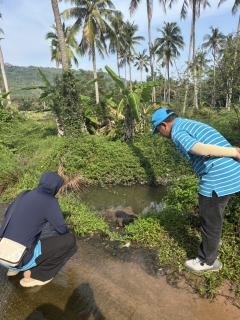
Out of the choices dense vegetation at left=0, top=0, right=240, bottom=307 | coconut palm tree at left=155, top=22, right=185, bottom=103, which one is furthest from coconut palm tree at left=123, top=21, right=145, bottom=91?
dense vegetation at left=0, top=0, right=240, bottom=307

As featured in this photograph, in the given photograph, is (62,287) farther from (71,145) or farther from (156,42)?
(156,42)

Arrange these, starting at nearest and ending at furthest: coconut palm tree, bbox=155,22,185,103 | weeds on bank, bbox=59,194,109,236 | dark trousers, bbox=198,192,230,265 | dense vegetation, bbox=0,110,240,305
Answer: dark trousers, bbox=198,192,230,265, dense vegetation, bbox=0,110,240,305, weeds on bank, bbox=59,194,109,236, coconut palm tree, bbox=155,22,185,103

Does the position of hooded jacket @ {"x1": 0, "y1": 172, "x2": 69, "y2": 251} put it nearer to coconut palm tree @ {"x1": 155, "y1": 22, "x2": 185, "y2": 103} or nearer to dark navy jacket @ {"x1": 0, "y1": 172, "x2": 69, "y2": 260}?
dark navy jacket @ {"x1": 0, "y1": 172, "x2": 69, "y2": 260}

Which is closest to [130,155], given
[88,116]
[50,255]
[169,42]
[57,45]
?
[88,116]

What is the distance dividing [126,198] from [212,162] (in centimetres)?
508

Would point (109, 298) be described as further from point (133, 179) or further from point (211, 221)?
point (133, 179)

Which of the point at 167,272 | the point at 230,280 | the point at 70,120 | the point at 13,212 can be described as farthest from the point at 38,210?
the point at 70,120

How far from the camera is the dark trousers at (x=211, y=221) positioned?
237 cm

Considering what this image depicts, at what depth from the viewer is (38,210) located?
251cm

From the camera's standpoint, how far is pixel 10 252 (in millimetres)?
2410

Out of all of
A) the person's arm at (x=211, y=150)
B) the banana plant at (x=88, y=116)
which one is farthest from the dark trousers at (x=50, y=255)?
the banana plant at (x=88, y=116)

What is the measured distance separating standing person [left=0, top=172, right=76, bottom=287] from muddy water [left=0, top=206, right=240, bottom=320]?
217 mm

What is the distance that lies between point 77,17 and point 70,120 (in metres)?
13.5

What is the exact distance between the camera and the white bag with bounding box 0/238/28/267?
2.41 m
